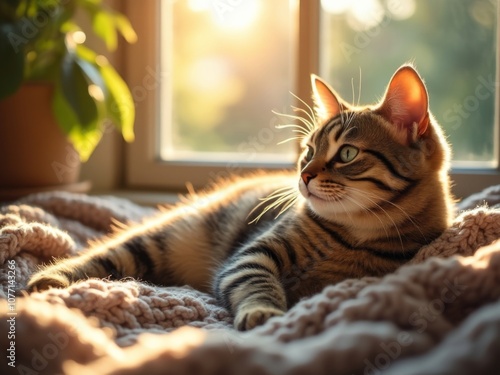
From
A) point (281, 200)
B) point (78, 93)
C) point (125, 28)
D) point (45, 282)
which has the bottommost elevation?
point (45, 282)

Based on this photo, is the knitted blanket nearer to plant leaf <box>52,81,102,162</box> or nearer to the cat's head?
the cat's head

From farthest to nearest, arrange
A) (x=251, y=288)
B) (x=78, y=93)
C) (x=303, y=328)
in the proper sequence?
1. (x=78, y=93)
2. (x=251, y=288)
3. (x=303, y=328)

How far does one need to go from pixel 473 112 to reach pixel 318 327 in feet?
4.29

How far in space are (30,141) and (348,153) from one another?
1.20 m

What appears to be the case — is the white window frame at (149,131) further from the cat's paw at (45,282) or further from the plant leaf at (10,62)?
the cat's paw at (45,282)

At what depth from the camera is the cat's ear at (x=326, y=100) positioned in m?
1.32

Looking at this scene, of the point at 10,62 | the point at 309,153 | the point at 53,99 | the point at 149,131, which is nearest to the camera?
the point at 309,153

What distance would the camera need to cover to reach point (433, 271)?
0.78 m

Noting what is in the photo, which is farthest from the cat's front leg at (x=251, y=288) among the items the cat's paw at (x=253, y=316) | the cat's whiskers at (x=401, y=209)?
the cat's whiskers at (x=401, y=209)

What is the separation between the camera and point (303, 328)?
765 millimetres

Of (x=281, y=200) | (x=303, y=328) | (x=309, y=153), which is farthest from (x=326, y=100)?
(x=303, y=328)

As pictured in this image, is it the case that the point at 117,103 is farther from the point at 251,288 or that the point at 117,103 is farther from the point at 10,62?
the point at 251,288

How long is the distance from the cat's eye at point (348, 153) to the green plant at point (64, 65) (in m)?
0.93

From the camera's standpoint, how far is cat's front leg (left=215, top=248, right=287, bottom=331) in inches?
35.9
